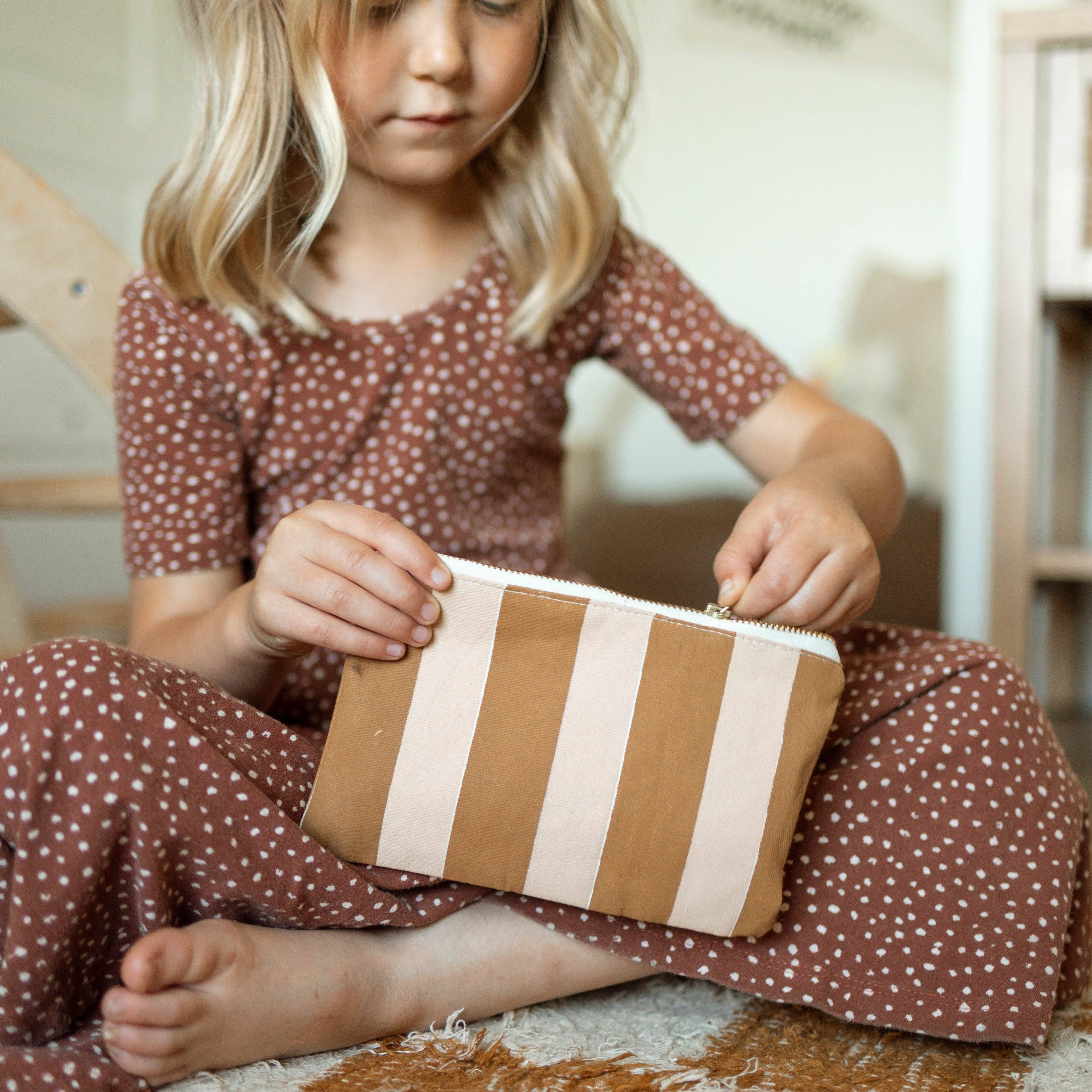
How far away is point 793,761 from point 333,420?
0.37m

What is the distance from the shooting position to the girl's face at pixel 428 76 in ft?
2.01

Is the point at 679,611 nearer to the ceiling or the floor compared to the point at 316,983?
nearer to the ceiling

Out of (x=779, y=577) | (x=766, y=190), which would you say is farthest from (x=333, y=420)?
(x=766, y=190)

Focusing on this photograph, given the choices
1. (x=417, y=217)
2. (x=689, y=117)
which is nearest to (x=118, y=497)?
(x=417, y=217)

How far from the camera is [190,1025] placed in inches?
18.0

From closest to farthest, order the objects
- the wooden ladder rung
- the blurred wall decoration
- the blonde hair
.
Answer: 1. the blonde hair
2. the wooden ladder rung
3. the blurred wall decoration

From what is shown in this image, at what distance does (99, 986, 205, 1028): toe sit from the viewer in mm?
441

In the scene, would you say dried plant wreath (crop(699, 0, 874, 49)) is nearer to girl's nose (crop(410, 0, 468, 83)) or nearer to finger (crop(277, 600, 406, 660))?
girl's nose (crop(410, 0, 468, 83))

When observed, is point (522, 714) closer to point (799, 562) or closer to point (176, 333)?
point (799, 562)

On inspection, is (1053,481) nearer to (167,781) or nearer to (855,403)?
(855,403)

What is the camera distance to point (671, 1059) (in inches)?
20.0

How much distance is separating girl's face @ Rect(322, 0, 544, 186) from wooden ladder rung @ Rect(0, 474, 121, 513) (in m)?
0.42

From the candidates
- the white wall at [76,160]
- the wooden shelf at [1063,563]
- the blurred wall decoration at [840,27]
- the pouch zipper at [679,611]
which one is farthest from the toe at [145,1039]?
the blurred wall decoration at [840,27]

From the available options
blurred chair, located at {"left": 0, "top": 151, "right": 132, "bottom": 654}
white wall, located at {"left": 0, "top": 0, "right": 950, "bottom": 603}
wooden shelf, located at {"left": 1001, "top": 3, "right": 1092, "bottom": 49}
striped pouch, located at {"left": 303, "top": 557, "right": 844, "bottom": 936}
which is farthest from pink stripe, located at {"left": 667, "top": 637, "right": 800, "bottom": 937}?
white wall, located at {"left": 0, "top": 0, "right": 950, "bottom": 603}
